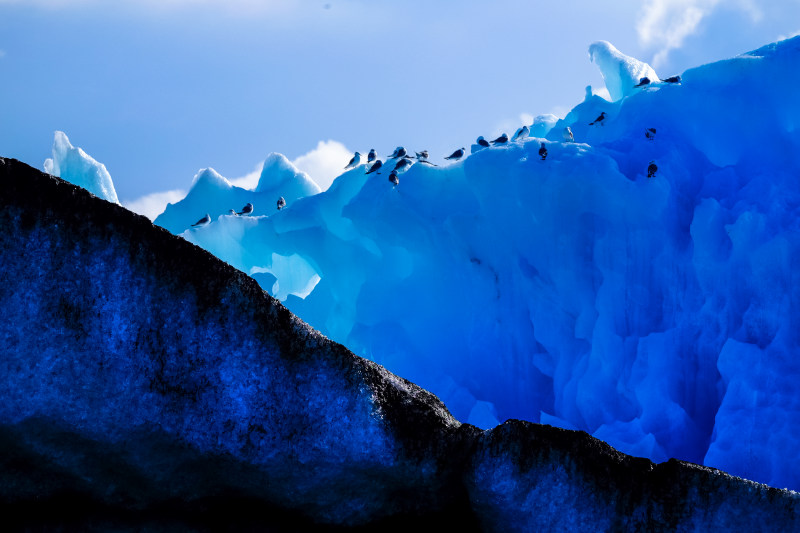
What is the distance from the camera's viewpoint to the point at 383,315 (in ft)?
40.1

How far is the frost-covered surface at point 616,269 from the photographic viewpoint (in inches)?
342

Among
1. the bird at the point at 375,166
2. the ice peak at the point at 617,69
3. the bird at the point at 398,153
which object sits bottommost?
the bird at the point at 375,166

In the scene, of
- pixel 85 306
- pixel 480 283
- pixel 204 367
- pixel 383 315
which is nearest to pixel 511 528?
pixel 204 367

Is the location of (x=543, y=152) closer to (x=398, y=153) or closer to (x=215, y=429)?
(x=398, y=153)

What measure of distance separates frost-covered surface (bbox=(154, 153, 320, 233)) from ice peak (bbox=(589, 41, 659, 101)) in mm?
5787

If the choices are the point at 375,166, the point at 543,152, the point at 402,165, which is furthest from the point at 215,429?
the point at 375,166

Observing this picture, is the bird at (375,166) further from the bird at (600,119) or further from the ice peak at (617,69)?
the ice peak at (617,69)

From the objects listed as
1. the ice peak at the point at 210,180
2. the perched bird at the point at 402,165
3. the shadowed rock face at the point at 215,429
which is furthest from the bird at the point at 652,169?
the ice peak at the point at 210,180

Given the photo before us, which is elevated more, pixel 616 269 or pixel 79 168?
pixel 79 168

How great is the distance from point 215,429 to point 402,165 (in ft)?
27.1

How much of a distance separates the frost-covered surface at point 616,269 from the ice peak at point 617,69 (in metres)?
0.31

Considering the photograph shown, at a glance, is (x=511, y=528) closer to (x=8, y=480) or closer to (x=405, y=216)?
(x=8, y=480)

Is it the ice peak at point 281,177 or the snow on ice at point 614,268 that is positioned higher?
the ice peak at point 281,177

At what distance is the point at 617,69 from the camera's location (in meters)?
13.6
